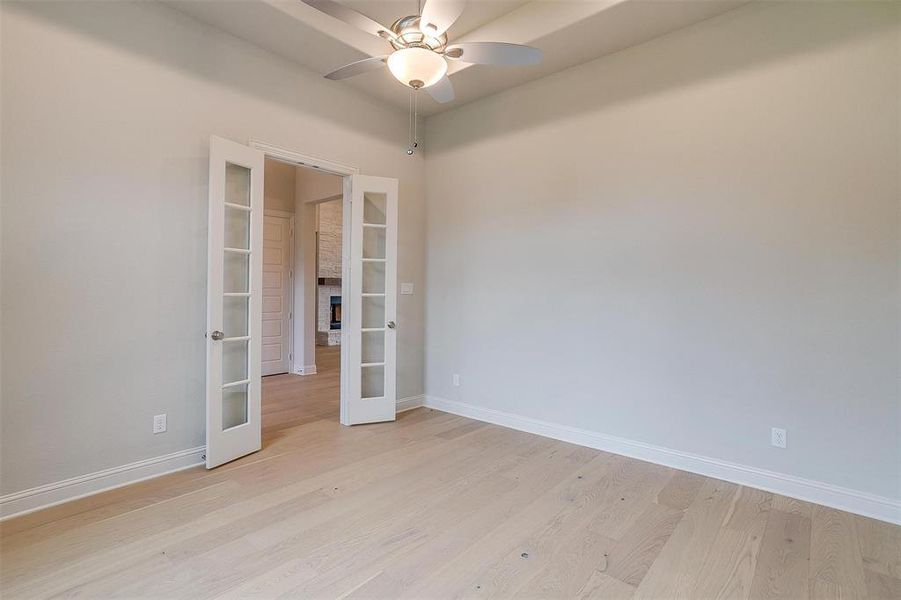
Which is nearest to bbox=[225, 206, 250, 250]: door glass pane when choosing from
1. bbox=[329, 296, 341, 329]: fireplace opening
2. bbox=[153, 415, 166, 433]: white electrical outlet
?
bbox=[153, 415, 166, 433]: white electrical outlet

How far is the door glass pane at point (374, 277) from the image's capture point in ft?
13.8

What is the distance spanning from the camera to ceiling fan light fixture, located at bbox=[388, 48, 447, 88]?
7.47 ft

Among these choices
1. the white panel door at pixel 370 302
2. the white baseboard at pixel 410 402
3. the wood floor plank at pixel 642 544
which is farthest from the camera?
the white baseboard at pixel 410 402

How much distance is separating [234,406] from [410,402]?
6.11 feet

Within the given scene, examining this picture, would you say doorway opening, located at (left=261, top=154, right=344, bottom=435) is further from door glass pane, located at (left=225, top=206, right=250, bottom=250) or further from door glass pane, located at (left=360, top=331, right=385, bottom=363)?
door glass pane, located at (left=225, top=206, right=250, bottom=250)

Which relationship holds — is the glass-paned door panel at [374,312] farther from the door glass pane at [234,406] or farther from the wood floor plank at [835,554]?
the wood floor plank at [835,554]

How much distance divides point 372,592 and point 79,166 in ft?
9.54

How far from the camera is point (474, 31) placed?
11.5ft

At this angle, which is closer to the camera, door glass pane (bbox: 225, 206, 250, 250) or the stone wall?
door glass pane (bbox: 225, 206, 250, 250)

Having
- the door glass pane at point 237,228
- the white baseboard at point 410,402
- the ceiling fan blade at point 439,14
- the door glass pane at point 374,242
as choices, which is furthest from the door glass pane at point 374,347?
the ceiling fan blade at point 439,14

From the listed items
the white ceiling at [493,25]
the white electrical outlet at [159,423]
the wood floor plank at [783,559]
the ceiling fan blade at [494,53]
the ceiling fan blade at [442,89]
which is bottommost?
the wood floor plank at [783,559]

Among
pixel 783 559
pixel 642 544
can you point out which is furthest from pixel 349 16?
pixel 783 559

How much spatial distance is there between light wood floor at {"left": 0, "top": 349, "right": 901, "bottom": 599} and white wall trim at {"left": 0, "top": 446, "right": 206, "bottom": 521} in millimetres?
77

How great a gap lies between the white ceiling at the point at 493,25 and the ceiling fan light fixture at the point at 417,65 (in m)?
1.17
